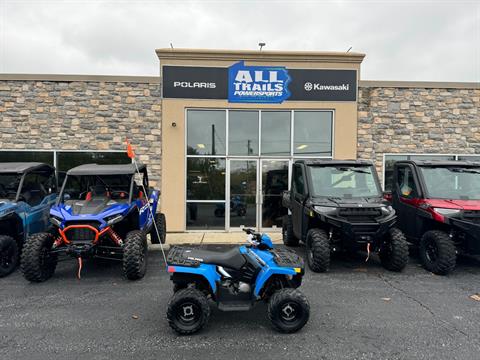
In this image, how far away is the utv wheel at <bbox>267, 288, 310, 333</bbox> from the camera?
11.8 ft

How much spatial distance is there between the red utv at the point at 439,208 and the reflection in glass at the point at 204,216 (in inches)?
200

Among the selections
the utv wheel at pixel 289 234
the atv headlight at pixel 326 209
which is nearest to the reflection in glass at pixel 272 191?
the utv wheel at pixel 289 234

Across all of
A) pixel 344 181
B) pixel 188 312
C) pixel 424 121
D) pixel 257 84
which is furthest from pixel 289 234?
pixel 424 121

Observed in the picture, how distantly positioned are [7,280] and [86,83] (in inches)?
259

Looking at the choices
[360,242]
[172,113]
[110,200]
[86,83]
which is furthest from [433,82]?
[86,83]

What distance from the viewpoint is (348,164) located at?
6.61 metres

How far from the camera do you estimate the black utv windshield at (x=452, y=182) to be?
21.0ft

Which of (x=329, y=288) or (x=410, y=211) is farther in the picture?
(x=410, y=211)

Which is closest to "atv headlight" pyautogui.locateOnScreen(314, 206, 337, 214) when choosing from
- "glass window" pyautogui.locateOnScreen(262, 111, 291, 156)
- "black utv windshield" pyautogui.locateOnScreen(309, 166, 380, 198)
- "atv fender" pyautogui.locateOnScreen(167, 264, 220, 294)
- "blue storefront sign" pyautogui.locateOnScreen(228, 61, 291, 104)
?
"black utv windshield" pyautogui.locateOnScreen(309, 166, 380, 198)

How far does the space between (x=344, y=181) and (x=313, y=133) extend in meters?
4.00

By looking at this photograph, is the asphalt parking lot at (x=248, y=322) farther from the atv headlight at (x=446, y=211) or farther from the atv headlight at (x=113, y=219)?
the atv headlight at (x=446, y=211)

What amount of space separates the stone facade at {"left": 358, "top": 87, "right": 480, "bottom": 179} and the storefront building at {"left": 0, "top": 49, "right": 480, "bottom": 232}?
478mm

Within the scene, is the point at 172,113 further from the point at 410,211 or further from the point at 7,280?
the point at 410,211

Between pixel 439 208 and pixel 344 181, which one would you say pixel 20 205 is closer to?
pixel 344 181
